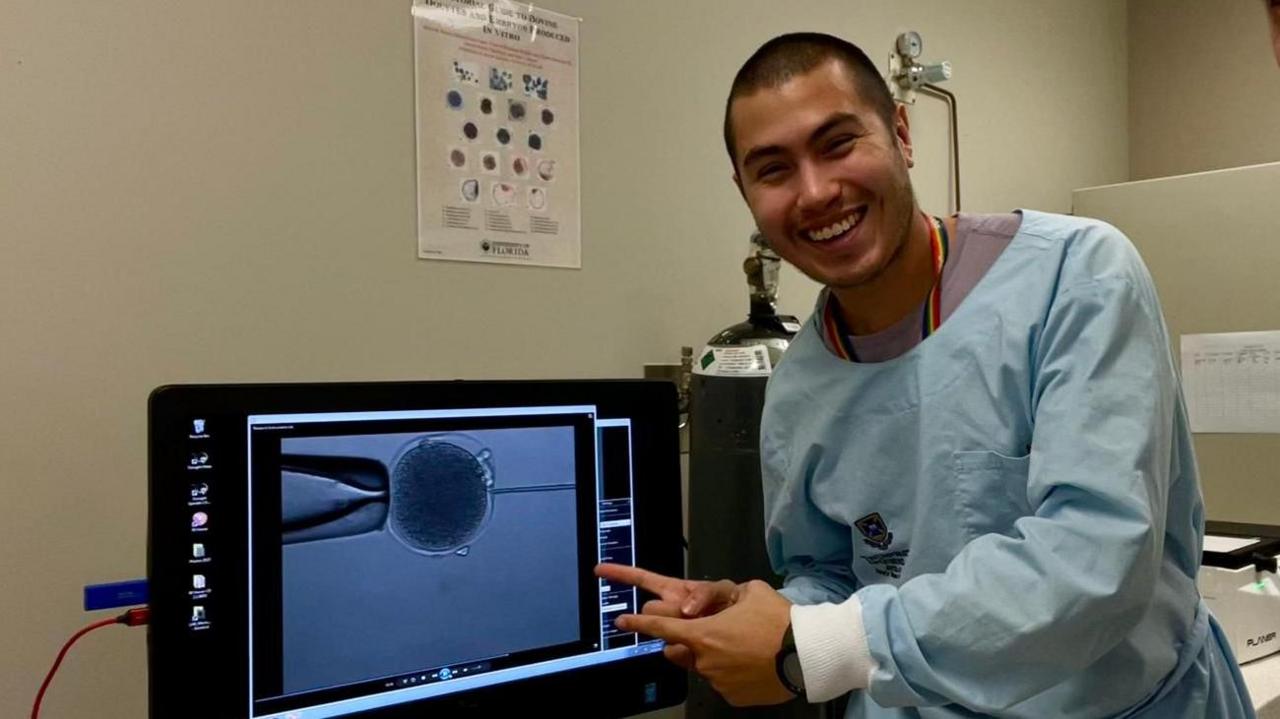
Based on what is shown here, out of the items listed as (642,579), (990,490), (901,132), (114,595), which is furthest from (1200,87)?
(114,595)

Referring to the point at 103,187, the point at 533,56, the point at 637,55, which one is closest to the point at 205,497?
the point at 103,187

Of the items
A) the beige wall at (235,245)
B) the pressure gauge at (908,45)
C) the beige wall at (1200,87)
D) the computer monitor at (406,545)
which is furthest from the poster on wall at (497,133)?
the beige wall at (1200,87)

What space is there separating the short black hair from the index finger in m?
0.54

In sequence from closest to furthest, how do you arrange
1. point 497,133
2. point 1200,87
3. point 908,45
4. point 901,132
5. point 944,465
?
point 944,465, point 901,132, point 497,133, point 908,45, point 1200,87

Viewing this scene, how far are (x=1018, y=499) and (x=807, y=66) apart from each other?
50cm

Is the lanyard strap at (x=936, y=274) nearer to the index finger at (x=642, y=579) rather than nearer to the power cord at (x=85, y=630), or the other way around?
the index finger at (x=642, y=579)

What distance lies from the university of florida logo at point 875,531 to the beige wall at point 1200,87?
7.81 feet

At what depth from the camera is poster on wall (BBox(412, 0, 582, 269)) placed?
4.27ft

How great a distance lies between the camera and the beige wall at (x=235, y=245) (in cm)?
102

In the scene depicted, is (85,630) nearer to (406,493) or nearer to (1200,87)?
(406,493)

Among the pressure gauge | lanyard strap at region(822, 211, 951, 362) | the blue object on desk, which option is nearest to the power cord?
the blue object on desk

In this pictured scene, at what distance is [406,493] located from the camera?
94cm

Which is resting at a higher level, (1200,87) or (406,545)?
(1200,87)

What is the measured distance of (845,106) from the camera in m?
0.99
